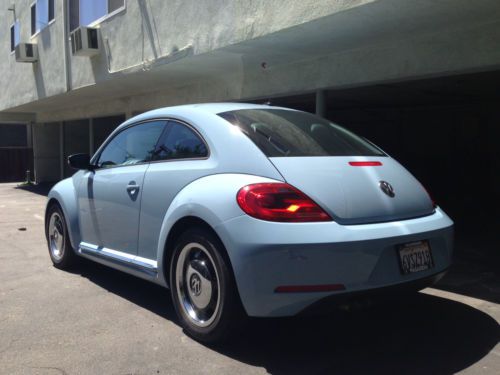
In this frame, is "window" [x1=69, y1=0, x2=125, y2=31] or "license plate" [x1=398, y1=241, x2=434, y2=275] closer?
"license plate" [x1=398, y1=241, x2=434, y2=275]

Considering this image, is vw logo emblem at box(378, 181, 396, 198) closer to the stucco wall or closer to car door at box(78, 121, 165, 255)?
car door at box(78, 121, 165, 255)

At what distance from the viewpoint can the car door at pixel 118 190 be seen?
14.0 feet

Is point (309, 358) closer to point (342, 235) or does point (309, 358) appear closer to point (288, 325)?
point (288, 325)

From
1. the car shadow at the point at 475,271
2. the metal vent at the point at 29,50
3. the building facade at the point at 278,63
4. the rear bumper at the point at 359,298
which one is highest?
the metal vent at the point at 29,50

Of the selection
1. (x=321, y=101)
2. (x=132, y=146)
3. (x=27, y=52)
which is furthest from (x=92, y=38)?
(x=132, y=146)

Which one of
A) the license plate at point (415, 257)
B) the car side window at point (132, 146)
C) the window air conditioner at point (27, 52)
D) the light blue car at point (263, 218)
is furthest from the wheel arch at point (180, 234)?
the window air conditioner at point (27, 52)

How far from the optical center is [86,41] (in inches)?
421

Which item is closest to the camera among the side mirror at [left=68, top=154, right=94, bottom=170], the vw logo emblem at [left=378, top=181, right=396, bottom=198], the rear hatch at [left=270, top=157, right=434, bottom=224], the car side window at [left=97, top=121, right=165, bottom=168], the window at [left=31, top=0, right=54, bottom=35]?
the rear hatch at [left=270, top=157, right=434, bottom=224]

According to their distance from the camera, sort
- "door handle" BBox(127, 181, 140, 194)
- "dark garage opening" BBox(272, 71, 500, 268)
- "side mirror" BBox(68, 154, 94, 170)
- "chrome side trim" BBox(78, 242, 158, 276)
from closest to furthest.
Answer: "chrome side trim" BBox(78, 242, 158, 276) < "door handle" BBox(127, 181, 140, 194) < "side mirror" BBox(68, 154, 94, 170) < "dark garage opening" BBox(272, 71, 500, 268)

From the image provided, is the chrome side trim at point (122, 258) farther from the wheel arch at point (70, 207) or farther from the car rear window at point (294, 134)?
the car rear window at point (294, 134)

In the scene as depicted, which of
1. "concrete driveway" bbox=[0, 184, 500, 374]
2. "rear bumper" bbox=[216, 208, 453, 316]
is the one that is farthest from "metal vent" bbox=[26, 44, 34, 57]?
"rear bumper" bbox=[216, 208, 453, 316]

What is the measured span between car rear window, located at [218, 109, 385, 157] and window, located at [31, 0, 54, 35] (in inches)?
459

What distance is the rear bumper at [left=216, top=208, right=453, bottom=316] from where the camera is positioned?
299 centimetres

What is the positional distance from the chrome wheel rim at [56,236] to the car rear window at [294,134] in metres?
2.74
